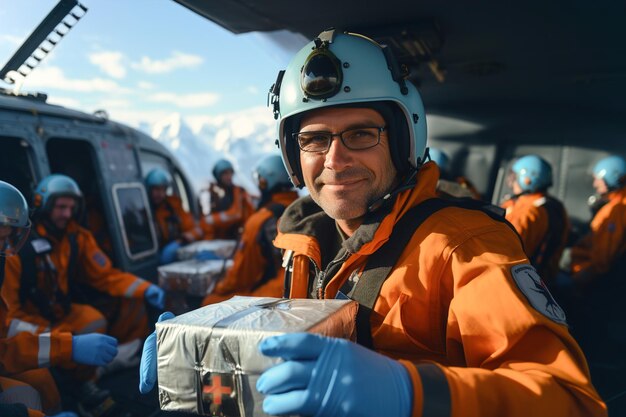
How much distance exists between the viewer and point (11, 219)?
2.64 meters

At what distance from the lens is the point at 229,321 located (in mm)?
1149

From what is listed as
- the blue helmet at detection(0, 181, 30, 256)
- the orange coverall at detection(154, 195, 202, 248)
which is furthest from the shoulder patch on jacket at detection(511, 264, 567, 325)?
the orange coverall at detection(154, 195, 202, 248)

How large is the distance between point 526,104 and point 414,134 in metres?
4.78

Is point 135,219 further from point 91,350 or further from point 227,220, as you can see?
point 91,350

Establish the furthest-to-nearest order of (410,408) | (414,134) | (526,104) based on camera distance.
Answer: (526,104) < (414,134) < (410,408)

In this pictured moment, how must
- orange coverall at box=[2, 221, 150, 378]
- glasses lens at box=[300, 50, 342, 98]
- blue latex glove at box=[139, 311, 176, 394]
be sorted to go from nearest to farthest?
blue latex glove at box=[139, 311, 176, 394]
glasses lens at box=[300, 50, 342, 98]
orange coverall at box=[2, 221, 150, 378]

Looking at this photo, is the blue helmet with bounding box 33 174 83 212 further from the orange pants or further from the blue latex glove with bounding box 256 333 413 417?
the blue latex glove with bounding box 256 333 413 417

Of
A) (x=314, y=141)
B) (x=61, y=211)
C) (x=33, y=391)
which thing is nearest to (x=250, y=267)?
(x=61, y=211)

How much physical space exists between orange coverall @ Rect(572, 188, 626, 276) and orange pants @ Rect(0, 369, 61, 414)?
493 cm

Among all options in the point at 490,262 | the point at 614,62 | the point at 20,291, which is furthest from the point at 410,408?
the point at 614,62

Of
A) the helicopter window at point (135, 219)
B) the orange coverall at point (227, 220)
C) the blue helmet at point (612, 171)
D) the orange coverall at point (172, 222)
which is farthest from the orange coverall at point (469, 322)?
the orange coverall at point (227, 220)

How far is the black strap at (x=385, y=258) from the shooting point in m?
1.37

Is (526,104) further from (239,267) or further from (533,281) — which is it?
(533,281)

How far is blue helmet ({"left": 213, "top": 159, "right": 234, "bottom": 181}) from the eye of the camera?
290 inches
